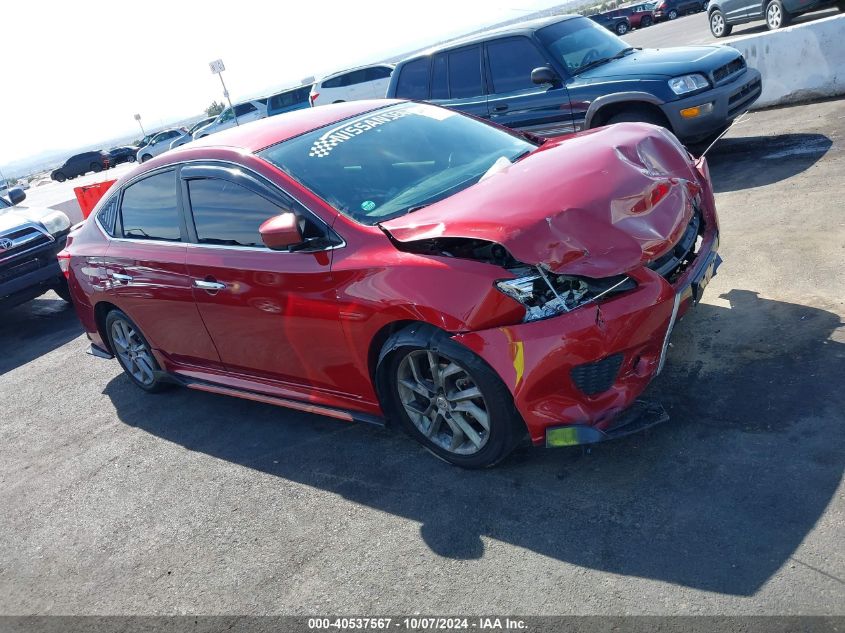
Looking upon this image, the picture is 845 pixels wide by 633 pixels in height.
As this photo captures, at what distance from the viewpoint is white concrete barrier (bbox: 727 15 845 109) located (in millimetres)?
9336

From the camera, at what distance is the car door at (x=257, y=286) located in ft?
13.1

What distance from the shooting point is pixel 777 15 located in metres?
15.8

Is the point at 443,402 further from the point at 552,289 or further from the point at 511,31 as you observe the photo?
the point at 511,31

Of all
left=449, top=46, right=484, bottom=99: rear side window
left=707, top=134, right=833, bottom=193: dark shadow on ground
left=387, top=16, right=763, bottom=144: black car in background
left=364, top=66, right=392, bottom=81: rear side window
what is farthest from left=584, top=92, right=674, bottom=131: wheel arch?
left=364, top=66, right=392, bottom=81: rear side window

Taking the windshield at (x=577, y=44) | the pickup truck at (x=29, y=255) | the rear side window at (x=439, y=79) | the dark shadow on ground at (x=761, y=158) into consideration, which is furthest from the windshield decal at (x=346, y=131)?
→ the pickup truck at (x=29, y=255)

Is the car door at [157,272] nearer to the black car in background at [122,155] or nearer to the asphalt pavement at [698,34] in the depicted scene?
the asphalt pavement at [698,34]

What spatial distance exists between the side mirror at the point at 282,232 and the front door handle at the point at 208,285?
78cm

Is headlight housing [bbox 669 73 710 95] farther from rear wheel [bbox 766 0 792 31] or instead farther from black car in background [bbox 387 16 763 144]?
rear wheel [bbox 766 0 792 31]

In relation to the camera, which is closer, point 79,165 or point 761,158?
point 761,158

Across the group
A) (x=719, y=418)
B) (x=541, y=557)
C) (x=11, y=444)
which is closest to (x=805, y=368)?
(x=719, y=418)

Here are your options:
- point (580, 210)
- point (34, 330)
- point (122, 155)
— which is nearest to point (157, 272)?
A: point (580, 210)

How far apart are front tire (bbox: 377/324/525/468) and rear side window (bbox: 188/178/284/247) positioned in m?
1.12

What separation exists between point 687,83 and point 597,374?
5.33m

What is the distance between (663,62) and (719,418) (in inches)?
211
